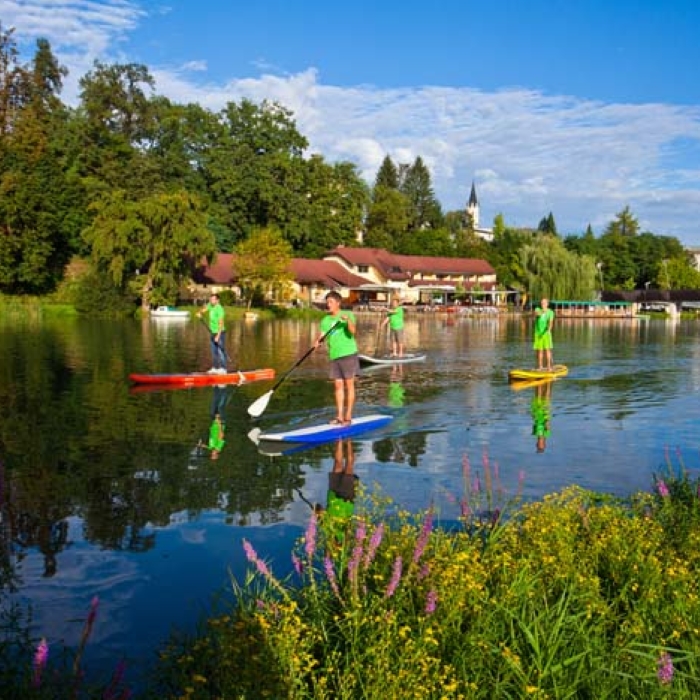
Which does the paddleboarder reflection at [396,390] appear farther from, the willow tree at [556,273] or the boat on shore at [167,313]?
the willow tree at [556,273]

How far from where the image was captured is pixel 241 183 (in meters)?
86.2

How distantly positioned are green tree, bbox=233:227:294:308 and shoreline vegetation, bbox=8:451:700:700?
6535 centimetres

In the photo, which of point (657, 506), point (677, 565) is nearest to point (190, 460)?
point (657, 506)

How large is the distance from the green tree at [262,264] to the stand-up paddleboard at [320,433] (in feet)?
188

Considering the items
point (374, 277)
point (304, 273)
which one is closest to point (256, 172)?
point (304, 273)

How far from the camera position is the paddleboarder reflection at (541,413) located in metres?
14.7

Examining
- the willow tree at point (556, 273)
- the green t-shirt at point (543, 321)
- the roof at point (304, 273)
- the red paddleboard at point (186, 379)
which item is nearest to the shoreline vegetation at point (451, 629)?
the red paddleboard at point (186, 379)

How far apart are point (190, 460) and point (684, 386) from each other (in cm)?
1720

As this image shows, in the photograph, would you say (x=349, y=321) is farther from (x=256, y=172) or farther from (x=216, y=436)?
(x=256, y=172)

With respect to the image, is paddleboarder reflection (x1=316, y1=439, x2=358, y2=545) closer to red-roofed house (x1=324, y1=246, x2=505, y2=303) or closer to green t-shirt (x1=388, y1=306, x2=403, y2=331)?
green t-shirt (x1=388, y1=306, x2=403, y2=331)

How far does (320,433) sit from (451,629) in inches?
343

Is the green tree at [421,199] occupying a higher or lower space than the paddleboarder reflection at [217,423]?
higher

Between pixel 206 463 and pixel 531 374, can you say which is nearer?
pixel 206 463

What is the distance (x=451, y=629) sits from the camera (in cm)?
535
